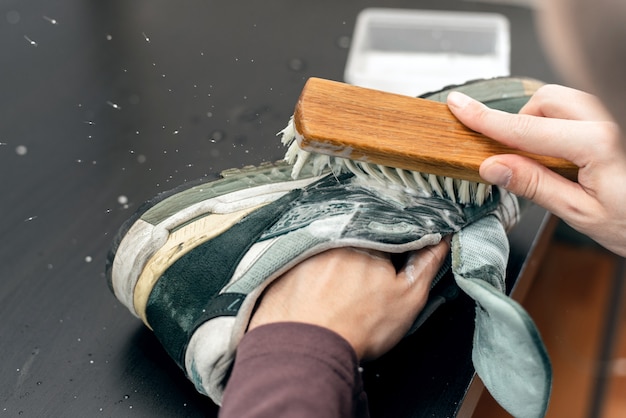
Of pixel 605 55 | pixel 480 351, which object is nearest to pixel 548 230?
pixel 480 351

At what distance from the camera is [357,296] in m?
0.43

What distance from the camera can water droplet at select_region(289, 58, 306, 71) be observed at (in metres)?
0.67

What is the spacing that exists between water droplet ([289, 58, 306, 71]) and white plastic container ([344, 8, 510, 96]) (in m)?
0.11

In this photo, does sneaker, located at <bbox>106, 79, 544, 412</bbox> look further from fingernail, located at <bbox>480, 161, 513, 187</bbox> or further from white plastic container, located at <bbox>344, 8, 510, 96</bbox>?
white plastic container, located at <bbox>344, 8, 510, 96</bbox>

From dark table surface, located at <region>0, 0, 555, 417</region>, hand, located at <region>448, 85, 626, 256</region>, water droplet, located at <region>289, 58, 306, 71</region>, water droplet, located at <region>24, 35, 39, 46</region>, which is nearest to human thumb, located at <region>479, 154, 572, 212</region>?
hand, located at <region>448, 85, 626, 256</region>

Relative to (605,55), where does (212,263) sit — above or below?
below

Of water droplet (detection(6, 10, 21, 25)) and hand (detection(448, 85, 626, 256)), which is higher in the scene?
water droplet (detection(6, 10, 21, 25))

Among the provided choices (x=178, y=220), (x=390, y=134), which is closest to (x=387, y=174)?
(x=390, y=134)

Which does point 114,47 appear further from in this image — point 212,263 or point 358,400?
point 358,400

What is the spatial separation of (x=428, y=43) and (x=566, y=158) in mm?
440

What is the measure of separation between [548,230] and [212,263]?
1.07 ft

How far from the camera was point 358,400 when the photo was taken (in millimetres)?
408

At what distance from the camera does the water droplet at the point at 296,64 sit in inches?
26.5

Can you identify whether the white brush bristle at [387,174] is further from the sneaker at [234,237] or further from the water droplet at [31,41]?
the water droplet at [31,41]
